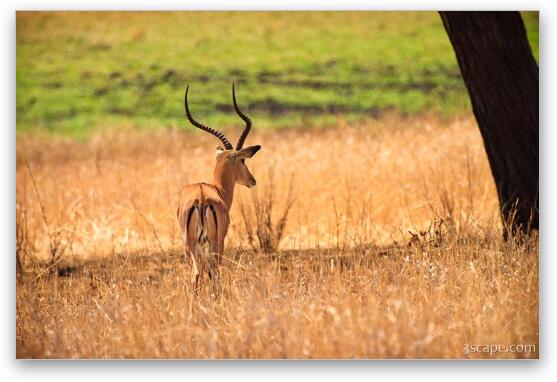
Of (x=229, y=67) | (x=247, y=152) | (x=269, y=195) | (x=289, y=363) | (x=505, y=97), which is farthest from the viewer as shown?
(x=229, y=67)

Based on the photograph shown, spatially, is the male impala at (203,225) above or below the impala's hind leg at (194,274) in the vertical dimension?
above

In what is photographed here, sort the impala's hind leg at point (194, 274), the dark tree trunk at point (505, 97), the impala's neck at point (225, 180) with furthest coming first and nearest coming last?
the impala's neck at point (225, 180) < the dark tree trunk at point (505, 97) < the impala's hind leg at point (194, 274)

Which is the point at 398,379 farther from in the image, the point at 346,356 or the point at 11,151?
the point at 11,151

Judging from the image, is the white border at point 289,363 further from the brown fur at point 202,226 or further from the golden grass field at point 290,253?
the brown fur at point 202,226

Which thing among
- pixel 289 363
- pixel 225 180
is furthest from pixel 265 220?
pixel 289 363

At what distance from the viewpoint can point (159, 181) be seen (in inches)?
312

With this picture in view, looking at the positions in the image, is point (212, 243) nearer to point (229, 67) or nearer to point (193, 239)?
point (193, 239)

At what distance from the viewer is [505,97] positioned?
686 centimetres

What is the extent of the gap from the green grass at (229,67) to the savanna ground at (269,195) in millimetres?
17

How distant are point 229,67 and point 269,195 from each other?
105 cm

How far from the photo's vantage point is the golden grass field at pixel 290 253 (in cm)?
607

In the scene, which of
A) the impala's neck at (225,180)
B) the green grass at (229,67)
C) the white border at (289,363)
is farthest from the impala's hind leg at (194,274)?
the green grass at (229,67)

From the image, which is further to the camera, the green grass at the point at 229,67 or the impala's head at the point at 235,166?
the impala's head at the point at 235,166

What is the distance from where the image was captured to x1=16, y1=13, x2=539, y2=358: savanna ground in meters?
6.12
